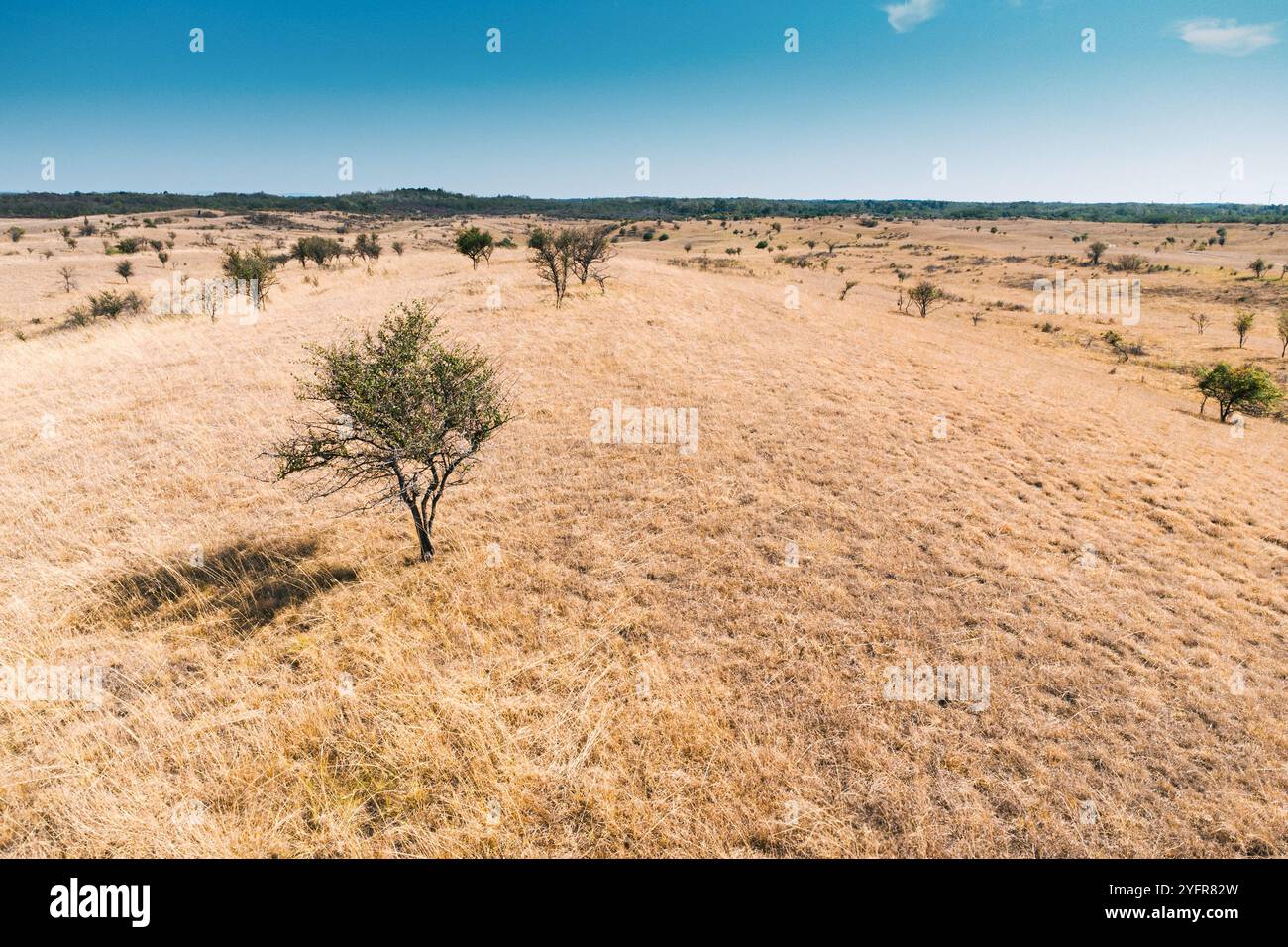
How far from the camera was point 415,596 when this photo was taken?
9148mm

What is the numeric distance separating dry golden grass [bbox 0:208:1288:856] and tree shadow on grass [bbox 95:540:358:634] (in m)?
0.06

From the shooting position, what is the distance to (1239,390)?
75.2 feet

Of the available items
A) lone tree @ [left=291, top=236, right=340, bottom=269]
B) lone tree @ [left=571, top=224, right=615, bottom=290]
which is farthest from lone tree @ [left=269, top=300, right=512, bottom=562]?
lone tree @ [left=291, top=236, right=340, bottom=269]

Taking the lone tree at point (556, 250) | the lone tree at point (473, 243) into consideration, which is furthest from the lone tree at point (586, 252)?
the lone tree at point (473, 243)

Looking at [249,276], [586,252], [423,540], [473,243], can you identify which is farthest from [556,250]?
[423,540]

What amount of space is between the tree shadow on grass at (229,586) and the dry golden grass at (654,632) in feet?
0.20

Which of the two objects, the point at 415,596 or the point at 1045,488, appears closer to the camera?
the point at 415,596

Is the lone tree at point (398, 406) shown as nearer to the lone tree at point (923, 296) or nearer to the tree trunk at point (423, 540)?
the tree trunk at point (423, 540)

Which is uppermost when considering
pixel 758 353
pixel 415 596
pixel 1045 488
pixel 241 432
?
pixel 758 353

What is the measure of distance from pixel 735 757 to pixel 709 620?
270cm

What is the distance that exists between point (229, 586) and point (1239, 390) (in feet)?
126

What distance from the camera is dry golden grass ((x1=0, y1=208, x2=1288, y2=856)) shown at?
5.69 meters

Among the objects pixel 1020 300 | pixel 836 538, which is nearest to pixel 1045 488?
pixel 836 538
